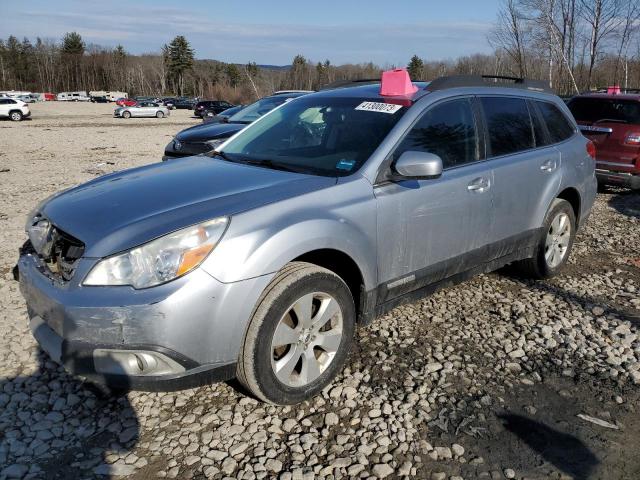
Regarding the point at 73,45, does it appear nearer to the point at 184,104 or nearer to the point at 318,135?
the point at 184,104

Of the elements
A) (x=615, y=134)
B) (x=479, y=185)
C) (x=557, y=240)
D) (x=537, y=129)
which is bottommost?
(x=557, y=240)

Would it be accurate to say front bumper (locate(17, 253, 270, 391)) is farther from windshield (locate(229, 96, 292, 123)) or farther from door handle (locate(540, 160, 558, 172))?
windshield (locate(229, 96, 292, 123))

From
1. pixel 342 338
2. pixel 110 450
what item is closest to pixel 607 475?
pixel 342 338

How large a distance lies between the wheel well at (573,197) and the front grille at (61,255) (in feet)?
13.4

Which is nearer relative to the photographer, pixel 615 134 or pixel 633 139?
pixel 633 139

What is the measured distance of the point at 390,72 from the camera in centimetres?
385

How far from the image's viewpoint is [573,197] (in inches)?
201

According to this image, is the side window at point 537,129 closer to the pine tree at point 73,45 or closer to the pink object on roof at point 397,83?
the pink object on roof at point 397,83

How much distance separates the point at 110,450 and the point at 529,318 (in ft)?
10.3

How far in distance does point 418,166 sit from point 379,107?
72cm

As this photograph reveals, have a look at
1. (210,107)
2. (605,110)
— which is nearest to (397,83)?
(605,110)

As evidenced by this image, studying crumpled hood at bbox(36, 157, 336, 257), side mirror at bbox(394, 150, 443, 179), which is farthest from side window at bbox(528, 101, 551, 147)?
crumpled hood at bbox(36, 157, 336, 257)

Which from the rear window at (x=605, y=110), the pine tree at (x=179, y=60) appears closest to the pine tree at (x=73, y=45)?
the pine tree at (x=179, y=60)

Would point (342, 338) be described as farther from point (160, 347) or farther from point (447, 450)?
point (160, 347)
